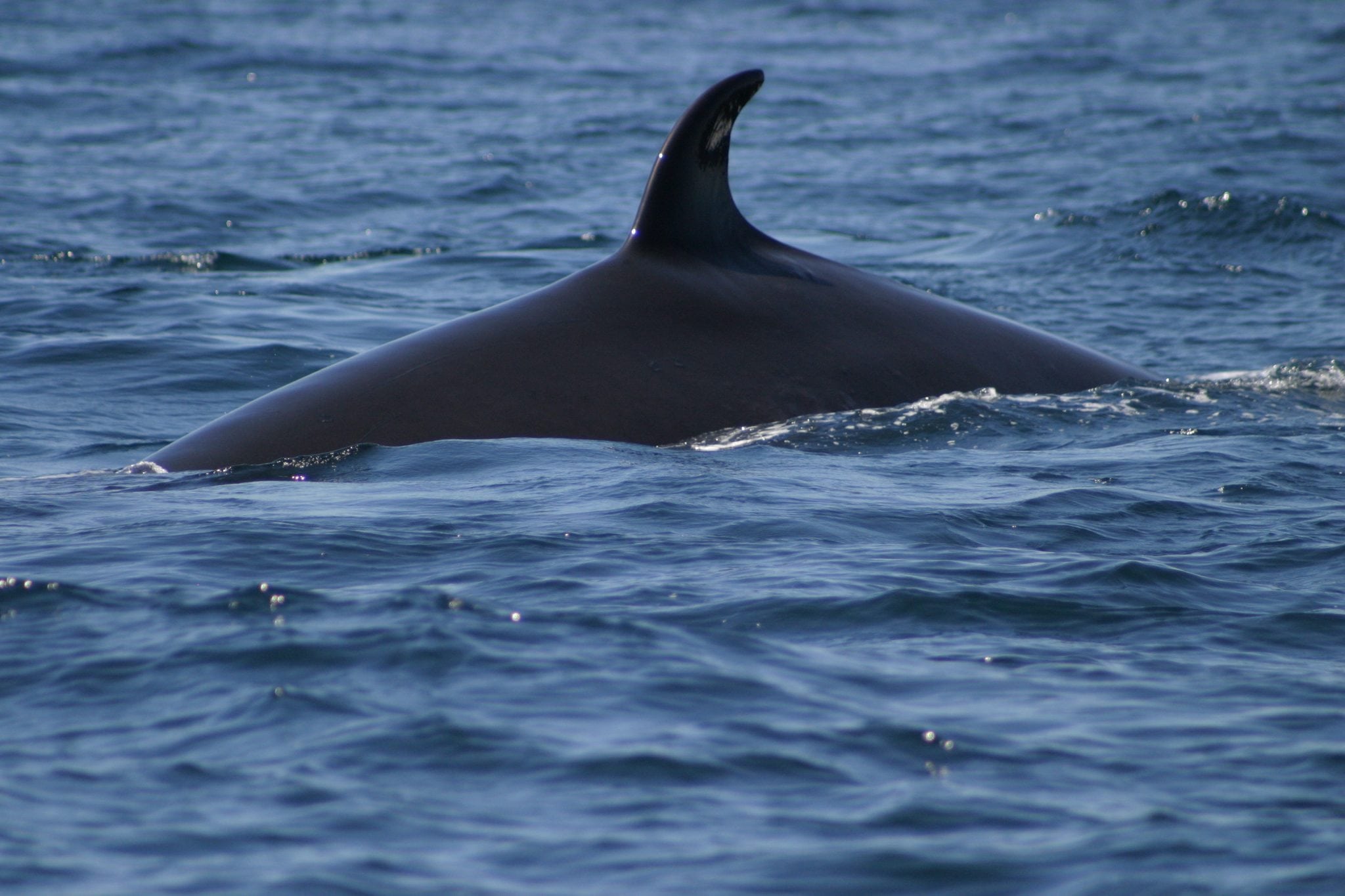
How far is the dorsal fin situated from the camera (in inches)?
318

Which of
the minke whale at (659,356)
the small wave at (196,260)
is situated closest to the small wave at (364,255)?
the small wave at (196,260)

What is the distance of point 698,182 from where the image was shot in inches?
322

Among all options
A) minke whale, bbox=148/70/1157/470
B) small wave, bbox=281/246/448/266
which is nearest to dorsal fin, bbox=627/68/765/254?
minke whale, bbox=148/70/1157/470

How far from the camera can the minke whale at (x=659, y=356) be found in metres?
7.82

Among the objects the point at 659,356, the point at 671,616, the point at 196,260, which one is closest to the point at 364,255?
the point at 196,260

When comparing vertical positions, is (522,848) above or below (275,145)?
below

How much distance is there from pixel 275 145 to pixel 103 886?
2079 cm

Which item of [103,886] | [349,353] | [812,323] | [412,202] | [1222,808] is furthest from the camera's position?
[412,202]

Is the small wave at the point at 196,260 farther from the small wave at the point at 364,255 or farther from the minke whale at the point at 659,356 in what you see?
the minke whale at the point at 659,356

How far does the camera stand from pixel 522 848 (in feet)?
12.8

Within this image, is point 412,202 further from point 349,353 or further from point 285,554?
point 285,554

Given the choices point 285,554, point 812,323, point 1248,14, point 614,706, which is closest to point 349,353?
point 812,323

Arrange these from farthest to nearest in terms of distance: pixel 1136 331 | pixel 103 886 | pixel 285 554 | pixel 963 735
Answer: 1. pixel 1136 331
2. pixel 285 554
3. pixel 963 735
4. pixel 103 886

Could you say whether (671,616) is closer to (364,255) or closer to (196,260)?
(196,260)
